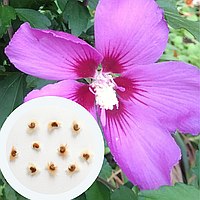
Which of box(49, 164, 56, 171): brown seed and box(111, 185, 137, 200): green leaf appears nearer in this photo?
box(49, 164, 56, 171): brown seed

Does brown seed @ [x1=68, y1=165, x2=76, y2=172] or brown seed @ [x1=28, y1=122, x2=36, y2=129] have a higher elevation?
brown seed @ [x1=28, y1=122, x2=36, y2=129]

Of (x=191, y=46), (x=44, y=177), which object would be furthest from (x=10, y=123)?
(x=191, y=46)

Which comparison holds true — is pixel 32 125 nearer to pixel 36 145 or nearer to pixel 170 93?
pixel 36 145

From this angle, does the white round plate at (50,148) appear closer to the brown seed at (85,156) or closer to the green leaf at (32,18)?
the brown seed at (85,156)

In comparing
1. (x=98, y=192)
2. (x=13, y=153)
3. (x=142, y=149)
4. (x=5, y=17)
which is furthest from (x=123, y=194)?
(x=5, y=17)

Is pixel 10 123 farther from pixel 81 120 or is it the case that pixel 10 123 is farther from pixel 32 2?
pixel 32 2

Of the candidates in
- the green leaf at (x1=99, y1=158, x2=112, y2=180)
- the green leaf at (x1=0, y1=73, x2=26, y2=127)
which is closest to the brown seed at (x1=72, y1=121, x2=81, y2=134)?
the green leaf at (x1=0, y1=73, x2=26, y2=127)

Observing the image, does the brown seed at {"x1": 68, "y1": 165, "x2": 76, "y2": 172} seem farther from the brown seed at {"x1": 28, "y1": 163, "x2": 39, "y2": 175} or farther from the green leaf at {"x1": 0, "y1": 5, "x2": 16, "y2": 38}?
the green leaf at {"x1": 0, "y1": 5, "x2": 16, "y2": 38}

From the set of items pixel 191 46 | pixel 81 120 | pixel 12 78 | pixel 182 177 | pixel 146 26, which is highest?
pixel 146 26
